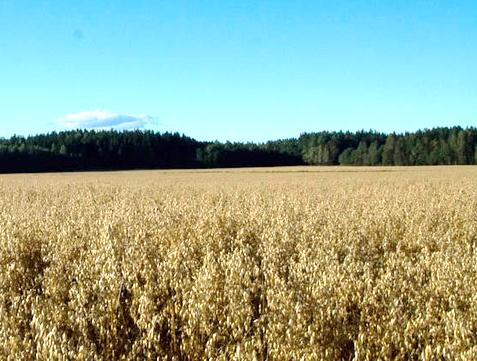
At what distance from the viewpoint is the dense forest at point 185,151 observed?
329 ft

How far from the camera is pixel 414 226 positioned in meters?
8.66

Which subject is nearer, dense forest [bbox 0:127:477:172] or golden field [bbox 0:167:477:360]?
golden field [bbox 0:167:477:360]

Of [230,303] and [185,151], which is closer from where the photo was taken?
[230,303]

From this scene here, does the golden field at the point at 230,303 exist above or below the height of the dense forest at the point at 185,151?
below

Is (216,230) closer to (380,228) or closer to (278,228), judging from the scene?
(278,228)

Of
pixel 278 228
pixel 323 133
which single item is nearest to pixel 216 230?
pixel 278 228

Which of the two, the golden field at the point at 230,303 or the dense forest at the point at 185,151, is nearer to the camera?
the golden field at the point at 230,303

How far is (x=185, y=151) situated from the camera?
114250 mm

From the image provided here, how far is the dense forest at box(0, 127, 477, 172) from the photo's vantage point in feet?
329

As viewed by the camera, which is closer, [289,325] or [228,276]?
[289,325]

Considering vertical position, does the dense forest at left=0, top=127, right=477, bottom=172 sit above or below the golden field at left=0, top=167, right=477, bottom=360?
above

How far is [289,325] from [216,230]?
446cm

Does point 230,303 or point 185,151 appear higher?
point 185,151

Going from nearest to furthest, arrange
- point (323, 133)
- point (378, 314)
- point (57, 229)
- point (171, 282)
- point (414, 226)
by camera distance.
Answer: point (378, 314), point (171, 282), point (57, 229), point (414, 226), point (323, 133)
